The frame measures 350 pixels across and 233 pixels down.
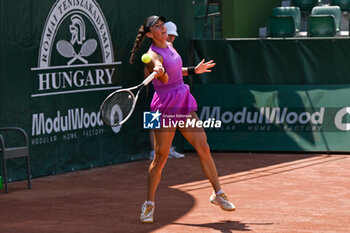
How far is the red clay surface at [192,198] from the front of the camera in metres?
7.02

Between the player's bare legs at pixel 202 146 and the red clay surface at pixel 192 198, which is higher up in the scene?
the player's bare legs at pixel 202 146

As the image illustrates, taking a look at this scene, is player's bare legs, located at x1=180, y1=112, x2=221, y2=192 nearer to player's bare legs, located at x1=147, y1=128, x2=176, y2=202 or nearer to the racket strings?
player's bare legs, located at x1=147, y1=128, x2=176, y2=202

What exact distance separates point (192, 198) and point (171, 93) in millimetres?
1864

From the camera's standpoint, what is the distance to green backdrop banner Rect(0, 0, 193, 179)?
995 centimetres

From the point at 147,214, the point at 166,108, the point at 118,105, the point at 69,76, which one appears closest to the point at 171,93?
the point at 166,108

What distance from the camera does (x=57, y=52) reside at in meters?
10.5

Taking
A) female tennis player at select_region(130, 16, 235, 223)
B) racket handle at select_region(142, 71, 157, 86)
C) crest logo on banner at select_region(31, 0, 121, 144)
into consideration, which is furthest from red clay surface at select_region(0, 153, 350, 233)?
racket handle at select_region(142, 71, 157, 86)

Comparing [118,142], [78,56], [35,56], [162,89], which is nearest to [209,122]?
[118,142]

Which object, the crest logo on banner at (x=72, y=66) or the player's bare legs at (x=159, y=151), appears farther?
the crest logo on banner at (x=72, y=66)

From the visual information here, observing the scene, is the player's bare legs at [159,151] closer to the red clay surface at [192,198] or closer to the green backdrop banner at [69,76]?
the red clay surface at [192,198]

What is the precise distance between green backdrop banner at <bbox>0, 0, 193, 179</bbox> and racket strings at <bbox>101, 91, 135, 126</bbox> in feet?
10.3

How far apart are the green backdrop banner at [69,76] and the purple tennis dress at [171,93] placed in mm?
3398

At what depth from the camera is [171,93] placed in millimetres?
7105

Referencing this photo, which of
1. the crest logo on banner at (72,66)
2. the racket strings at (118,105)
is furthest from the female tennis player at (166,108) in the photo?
the crest logo on banner at (72,66)
